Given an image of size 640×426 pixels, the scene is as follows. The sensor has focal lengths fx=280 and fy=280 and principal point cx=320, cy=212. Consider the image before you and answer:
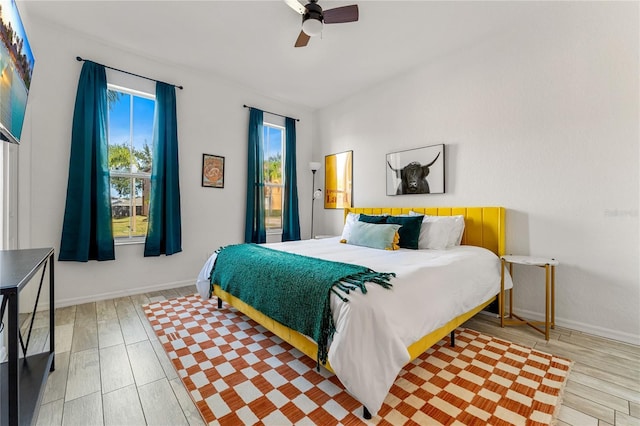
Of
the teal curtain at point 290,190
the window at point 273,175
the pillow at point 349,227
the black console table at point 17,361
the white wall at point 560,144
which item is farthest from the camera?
the teal curtain at point 290,190

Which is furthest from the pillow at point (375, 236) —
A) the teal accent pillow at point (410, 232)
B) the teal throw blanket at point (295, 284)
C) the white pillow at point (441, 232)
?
the teal throw blanket at point (295, 284)

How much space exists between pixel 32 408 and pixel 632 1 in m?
4.78

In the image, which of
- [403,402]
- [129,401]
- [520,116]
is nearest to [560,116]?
[520,116]

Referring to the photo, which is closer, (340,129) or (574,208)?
(574,208)

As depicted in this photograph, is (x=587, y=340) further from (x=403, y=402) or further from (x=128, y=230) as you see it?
(x=128, y=230)

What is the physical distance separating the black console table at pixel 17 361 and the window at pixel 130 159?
1.86 meters

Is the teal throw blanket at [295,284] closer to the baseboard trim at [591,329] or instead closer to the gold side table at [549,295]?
the gold side table at [549,295]

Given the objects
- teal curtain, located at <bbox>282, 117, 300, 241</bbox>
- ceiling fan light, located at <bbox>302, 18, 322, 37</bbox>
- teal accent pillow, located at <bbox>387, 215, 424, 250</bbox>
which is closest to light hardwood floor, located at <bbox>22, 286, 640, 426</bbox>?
teal accent pillow, located at <bbox>387, 215, 424, 250</bbox>

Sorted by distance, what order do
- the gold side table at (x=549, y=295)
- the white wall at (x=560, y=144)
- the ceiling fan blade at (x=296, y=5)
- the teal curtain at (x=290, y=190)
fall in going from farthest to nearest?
the teal curtain at (x=290, y=190)
the gold side table at (x=549, y=295)
the white wall at (x=560, y=144)
the ceiling fan blade at (x=296, y=5)

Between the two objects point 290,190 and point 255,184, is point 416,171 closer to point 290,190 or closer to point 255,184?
point 290,190

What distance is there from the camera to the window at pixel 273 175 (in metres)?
4.69

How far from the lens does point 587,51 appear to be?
2459mm

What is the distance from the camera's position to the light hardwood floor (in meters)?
1.47

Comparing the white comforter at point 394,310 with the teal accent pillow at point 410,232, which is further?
the teal accent pillow at point 410,232
